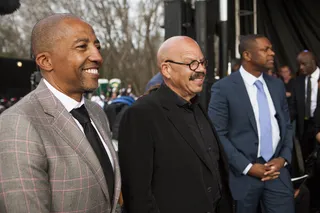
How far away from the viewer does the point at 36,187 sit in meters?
1.59

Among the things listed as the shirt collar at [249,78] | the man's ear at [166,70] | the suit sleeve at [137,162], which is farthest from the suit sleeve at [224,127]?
the suit sleeve at [137,162]

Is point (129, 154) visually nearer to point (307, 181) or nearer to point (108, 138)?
point (108, 138)

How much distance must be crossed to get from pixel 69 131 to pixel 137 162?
583mm

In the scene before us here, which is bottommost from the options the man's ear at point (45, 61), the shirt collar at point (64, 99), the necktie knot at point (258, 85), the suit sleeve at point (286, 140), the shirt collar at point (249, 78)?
the suit sleeve at point (286, 140)

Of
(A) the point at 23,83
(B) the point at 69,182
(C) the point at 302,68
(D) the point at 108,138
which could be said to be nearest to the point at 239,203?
(D) the point at 108,138

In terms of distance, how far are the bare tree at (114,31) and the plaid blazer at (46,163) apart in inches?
849

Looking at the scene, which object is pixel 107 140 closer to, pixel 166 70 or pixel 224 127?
pixel 166 70

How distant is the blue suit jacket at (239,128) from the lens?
342 cm

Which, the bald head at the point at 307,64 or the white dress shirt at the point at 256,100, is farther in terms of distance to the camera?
the bald head at the point at 307,64

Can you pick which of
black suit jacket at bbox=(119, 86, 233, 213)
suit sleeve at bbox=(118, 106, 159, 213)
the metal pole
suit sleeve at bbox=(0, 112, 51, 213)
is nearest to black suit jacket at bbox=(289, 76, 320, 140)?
the metal pole

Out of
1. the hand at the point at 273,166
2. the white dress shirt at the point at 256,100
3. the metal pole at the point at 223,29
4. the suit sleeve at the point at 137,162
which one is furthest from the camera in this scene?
the metal pole at the point at 223,29

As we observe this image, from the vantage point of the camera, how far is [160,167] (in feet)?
7.54

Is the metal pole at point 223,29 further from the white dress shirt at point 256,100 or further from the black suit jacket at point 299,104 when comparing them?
the white dress shirt at point 256,100

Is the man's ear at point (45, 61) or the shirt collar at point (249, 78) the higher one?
the man's ear at point (45, 61)
